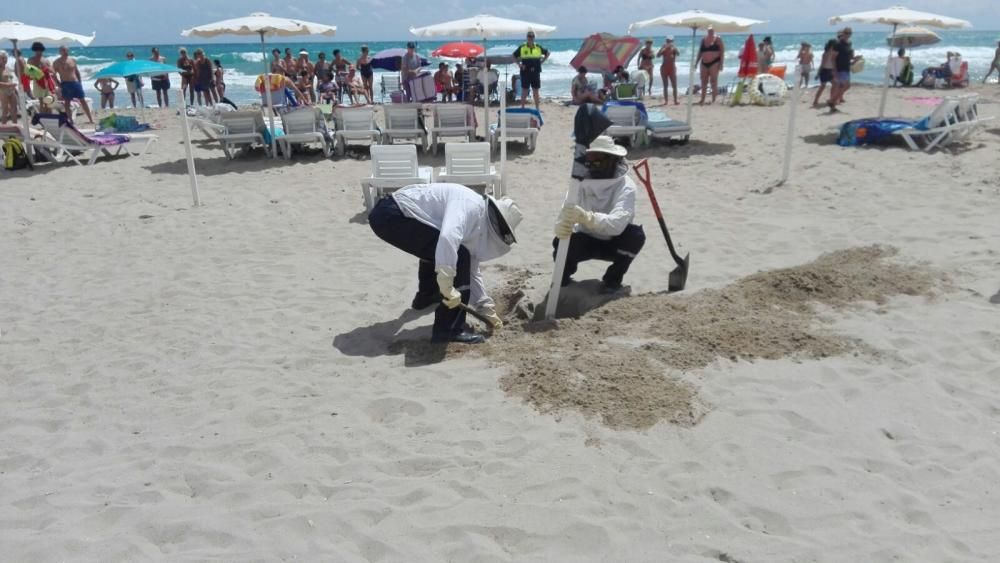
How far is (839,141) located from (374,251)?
7308 mm

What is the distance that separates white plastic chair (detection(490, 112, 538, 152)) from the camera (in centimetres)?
1141

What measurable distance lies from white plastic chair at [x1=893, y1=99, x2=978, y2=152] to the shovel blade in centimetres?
606

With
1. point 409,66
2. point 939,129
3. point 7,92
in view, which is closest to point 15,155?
point 7,92

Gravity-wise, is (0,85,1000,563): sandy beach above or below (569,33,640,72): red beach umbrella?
below

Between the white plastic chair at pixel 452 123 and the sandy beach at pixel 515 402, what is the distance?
14.5 feet

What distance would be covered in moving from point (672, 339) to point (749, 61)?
13903mm

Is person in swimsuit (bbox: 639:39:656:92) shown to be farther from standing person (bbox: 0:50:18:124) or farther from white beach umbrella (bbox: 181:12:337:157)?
standing person (bbox: 0:50:18:124)

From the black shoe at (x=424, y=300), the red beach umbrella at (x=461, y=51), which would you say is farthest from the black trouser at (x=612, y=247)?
the red beach umbrella at (x=461, y=51)

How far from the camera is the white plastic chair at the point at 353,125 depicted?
11297 mm

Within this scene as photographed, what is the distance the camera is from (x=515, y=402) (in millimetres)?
3973

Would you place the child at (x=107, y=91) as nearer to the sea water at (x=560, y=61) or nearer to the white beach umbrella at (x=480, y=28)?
the sea water at (x=560, y=61)

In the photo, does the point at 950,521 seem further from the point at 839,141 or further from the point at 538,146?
the point at 538,146

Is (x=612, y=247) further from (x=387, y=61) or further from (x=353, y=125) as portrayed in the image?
(x=387, y=61)

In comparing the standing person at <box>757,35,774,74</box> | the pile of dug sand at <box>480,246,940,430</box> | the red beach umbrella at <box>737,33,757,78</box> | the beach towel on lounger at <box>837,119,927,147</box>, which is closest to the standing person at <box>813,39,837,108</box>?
the red beach umbrella at <box>737,33,757,78</box>
